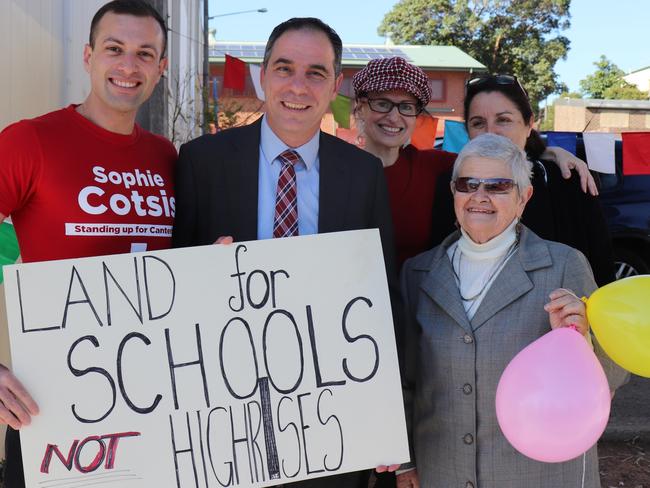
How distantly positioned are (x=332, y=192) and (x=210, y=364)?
0.72 metres

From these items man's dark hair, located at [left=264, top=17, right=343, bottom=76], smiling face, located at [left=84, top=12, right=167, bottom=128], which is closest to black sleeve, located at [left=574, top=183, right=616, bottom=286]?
man's dark hair, located at [left=264, top=17, right=343, bottom=76]

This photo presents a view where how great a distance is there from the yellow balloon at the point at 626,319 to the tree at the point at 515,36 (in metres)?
33.3

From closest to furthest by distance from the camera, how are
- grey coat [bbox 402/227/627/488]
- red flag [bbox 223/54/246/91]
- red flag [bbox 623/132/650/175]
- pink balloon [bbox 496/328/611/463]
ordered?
pink balloon [bbox 496/328/611/463], grey coat [bbox 402/227/627/488], red flag [bbox 623/132/650/175], red flag [bbox 223/54/246/91]

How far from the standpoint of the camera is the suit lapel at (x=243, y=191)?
218cm

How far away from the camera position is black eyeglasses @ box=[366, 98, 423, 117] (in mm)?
3100

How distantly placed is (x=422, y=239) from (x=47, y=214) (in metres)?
1.68

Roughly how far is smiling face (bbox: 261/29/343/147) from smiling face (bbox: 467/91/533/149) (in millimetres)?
1043

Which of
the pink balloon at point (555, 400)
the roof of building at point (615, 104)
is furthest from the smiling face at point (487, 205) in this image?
the roof of building at point (615, 104)

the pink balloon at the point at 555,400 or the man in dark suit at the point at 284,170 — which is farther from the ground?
the man in dark suit at the point at 284,170

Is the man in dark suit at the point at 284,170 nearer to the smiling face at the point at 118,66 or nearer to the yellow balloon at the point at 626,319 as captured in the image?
the smiling face at the point at 118,66

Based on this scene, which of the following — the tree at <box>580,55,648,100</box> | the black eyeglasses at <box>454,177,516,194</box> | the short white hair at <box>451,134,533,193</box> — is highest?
the tree at <box>580,55,648,100</box>

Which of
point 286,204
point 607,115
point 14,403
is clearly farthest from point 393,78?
point 607,115

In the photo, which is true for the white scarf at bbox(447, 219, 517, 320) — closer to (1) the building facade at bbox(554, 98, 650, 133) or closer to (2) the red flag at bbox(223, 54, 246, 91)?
(2) the red flag at bbox(223, 54, 246, 91)

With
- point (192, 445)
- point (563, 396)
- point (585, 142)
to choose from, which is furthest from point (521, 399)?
point (585, 142)
